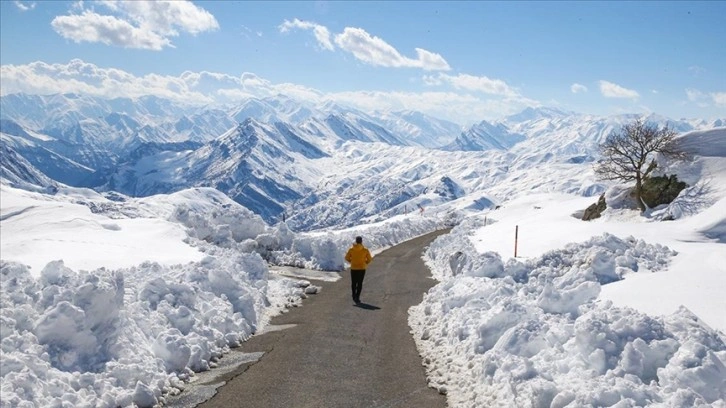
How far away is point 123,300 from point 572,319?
9.36m

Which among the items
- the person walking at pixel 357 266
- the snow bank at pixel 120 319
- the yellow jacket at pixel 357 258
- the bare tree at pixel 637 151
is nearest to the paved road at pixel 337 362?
the person walking at pixel 357 266

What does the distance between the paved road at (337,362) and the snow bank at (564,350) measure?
60cm

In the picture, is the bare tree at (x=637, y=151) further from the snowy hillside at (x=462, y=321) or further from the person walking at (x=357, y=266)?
the person walking at (x=357, y=266)

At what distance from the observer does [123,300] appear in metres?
11.7

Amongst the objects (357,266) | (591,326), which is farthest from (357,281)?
(591,326)

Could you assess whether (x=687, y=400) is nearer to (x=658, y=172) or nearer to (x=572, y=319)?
(x=572, y=319)

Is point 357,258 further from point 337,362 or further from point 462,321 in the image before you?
point 337,362

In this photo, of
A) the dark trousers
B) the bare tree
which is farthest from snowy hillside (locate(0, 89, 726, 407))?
the bare tree

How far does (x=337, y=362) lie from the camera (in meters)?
11.6

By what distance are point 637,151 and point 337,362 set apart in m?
26.7

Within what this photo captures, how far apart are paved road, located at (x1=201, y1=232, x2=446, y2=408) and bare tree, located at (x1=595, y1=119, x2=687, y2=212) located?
18485mm

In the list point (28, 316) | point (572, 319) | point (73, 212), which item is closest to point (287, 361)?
point (28, 316)

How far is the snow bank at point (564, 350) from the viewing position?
794 cm

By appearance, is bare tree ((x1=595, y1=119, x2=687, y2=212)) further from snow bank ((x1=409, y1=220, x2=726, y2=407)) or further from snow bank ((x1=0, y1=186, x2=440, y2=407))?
snow bank ((x1=0, y1=186, x2=440, y2=407))
